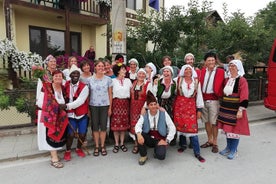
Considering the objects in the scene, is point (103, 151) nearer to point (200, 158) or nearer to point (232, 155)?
point (200, 158)

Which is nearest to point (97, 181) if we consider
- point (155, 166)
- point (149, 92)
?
point (155, 166)

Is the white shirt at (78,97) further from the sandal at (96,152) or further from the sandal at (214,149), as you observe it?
the sandal at (214,149)

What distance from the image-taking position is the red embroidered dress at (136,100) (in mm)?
4176

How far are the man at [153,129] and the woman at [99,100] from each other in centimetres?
67

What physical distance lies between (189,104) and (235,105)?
2.58 ft

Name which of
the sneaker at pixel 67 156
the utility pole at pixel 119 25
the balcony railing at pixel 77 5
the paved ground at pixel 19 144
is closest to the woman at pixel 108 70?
the utility pole at pixel 119 25

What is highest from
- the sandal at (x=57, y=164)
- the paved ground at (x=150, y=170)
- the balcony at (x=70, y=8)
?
the balcony at (x=70, y=8)

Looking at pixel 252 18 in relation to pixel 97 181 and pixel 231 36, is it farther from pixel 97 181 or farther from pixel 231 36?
pixel 97 181

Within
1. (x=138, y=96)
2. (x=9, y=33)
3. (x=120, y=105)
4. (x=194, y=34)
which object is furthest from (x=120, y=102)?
(x=9, y=33)

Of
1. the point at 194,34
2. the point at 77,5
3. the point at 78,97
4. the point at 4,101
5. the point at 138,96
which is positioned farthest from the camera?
the point at 77,5

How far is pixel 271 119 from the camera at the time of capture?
7.02 meters

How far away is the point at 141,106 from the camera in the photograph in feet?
13.9

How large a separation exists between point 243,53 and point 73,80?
7.00 meters

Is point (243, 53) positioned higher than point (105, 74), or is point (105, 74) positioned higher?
point (243, 53)
